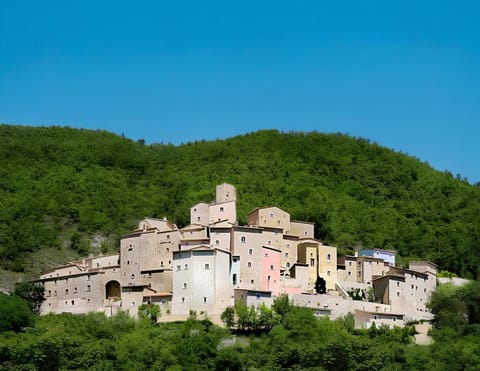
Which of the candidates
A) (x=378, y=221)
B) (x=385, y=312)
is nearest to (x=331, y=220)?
(x=378, y=221)

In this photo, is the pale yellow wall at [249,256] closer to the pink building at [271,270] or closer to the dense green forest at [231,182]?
the pink building at [271,270]

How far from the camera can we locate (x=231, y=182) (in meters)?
105

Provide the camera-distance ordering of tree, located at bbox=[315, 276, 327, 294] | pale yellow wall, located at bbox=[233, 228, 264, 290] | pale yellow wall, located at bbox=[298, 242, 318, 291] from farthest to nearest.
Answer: pale yellow wall, located at bbox=[298, 242, 318, 291] < tree, located at bbox=[315, 276, 327, 294] < pale yellow wall, located at bbox=[233, 228, 264, 290]

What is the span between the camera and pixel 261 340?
65.9 metres

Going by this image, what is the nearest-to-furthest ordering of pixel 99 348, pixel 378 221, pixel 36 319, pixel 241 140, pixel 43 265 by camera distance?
1. pixel 99 348
2. pixel 36 319
3. pixel 43 265
4. pixel 378 221
5. pixel 241 140

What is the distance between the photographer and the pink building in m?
68.9

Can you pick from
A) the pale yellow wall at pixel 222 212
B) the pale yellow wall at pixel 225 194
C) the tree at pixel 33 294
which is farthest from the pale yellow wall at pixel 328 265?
the tree at pixel 33 294

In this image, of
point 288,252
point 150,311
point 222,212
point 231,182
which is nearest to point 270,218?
point 222,212

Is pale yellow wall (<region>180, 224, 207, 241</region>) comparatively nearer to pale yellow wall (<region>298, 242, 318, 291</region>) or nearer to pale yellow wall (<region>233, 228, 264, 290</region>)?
pale yellow wall (<region>233, 228, 264, 290</region>)

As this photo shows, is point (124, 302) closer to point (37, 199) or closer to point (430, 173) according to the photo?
point (37, 199)

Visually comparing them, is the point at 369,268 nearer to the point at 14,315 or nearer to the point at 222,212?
the point at 222,212

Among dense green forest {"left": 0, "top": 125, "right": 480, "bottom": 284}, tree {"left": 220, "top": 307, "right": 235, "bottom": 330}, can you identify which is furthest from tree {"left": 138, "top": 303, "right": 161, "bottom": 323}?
dense green forest {"left": 0, "top": 125, "right": 480, "bottom": 284}

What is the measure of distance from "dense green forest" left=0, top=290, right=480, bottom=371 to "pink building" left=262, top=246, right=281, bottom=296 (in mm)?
1486

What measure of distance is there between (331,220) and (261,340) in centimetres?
2608
